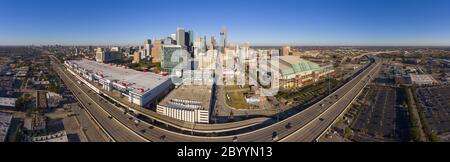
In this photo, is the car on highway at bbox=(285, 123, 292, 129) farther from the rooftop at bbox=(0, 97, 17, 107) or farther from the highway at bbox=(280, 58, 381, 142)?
the rooftop at bbox=(0, 97, 17, 107)

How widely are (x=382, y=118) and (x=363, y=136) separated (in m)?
1.96

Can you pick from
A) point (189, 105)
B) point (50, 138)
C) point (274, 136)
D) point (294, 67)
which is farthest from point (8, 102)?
point (294, 67)

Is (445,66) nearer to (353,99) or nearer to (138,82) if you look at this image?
(353,99)

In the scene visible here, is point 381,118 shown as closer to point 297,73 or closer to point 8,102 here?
point 297,73

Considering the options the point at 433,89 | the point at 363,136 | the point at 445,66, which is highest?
the point at 445,66

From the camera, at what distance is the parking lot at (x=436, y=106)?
6556mm

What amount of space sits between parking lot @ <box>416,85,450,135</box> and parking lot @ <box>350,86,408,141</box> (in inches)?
25.7

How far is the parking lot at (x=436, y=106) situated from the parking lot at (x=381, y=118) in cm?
65

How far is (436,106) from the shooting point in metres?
8.41

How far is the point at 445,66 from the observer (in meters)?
17.5

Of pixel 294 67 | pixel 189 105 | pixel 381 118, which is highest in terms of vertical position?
pixel 294 67

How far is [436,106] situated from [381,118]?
3.23 meters

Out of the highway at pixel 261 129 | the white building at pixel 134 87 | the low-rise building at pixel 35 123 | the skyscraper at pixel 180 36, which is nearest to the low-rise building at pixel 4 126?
the low-rise building at pixel 35 123
